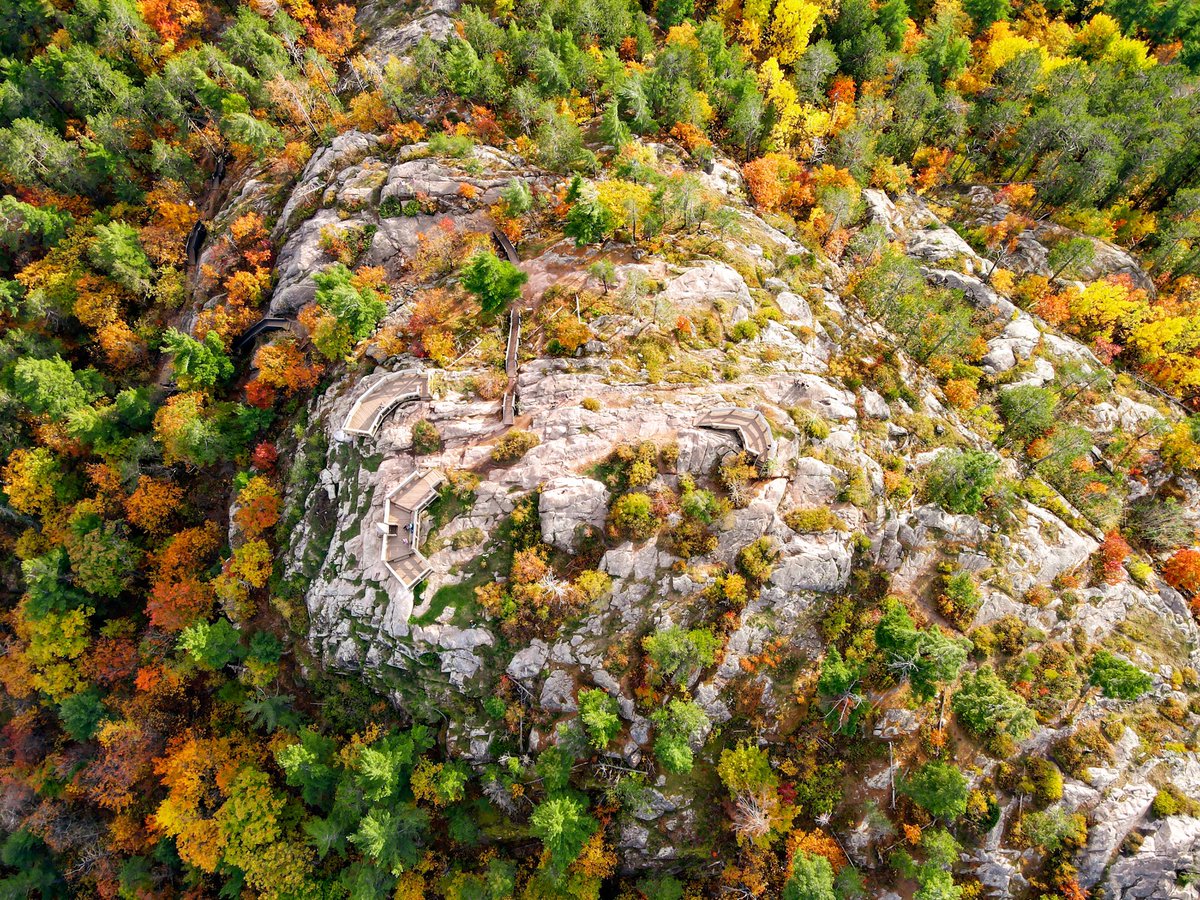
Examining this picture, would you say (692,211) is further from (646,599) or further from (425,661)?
(425,661)

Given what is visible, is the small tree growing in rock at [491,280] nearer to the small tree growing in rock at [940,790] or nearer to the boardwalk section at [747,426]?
the boardwalk section at [747,426]

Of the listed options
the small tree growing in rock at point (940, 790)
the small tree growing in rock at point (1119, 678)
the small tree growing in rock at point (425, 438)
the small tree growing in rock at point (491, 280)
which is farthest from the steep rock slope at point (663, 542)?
the small tree growing in rock at point (1119, 678)

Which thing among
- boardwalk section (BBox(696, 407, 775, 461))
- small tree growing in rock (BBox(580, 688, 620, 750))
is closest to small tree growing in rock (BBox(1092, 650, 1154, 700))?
boardwalk section (BBox(696, 407, 775, 461))

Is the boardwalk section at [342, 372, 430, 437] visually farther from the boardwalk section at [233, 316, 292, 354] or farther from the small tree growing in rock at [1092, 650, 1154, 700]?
the small tree growing in rock at [1092, 650, 1154, 700]

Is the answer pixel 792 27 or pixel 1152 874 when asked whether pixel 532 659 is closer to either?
pixel 1152 874

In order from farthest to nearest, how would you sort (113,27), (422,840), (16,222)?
(113,27) → (16,222) → (422,840)

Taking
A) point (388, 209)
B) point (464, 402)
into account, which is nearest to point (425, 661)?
point (464, 402)
